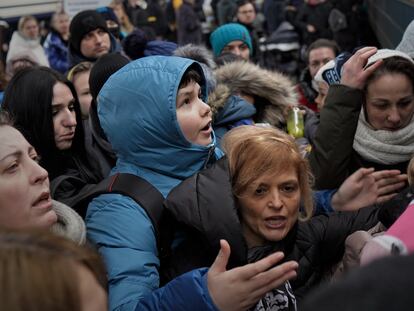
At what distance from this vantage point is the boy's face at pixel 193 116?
2.00m

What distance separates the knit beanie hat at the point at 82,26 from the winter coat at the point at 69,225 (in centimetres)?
334

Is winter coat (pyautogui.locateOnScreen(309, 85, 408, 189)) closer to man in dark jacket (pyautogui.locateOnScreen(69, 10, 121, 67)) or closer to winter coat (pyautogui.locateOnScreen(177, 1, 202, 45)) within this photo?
man in dark jacket (pyautogui.locateOnScreen(69, 10, 121, 67))

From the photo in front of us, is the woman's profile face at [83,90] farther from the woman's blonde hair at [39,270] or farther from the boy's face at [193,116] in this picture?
the woman's blonde hair at [39,270]

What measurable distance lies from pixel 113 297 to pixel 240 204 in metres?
0.51

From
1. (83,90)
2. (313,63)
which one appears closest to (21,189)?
(83,90)

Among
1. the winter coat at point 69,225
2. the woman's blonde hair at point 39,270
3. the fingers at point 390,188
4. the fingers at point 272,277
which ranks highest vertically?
the woman's blonde hair at point 39,270

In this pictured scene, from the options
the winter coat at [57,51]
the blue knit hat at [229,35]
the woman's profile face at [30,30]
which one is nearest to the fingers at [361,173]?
the blue knit hat at [229,35]

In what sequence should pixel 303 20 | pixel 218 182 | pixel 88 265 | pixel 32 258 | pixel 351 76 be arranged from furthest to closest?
pixel 303 20, pixel 351 76, pixel 218 182, pixel 88 265, pixel 32 258

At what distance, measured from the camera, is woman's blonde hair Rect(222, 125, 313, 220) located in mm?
1824

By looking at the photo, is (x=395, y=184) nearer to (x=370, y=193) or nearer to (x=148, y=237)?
(x=370, y=193)

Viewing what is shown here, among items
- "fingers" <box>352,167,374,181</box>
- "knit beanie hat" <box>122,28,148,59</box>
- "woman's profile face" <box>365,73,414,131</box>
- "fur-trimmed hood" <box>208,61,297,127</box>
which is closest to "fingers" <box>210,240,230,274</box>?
"fingers" <box>352,167,374,181</box>

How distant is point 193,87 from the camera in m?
2.08

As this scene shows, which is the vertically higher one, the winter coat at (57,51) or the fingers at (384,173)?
the fingers at (384,173)

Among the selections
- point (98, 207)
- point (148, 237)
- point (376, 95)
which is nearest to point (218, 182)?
point (148, 237)
